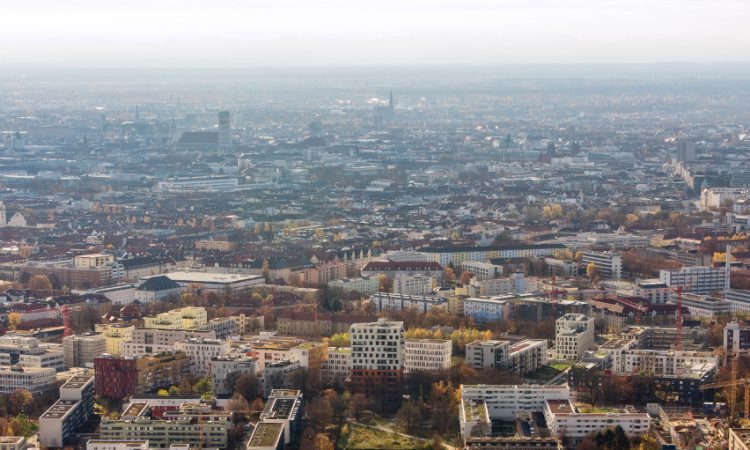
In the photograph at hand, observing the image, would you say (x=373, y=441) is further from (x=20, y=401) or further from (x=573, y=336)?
(x=573, y=336)

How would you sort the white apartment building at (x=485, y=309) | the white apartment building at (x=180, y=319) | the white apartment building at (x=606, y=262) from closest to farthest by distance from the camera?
1. the white apartment building at (x=180, y=319)
2. the white apartment building at (x=485, y=309)
3. the white apartment building at (x=606, y=262)

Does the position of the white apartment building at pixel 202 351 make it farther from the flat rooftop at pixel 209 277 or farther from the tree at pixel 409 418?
the flat rooftop at pixel 209 277

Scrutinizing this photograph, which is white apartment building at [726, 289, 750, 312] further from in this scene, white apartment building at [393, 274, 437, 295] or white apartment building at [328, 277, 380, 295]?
white apartment building at [328, 277, 380, 295]

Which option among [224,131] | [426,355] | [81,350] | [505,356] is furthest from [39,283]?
[224,131]

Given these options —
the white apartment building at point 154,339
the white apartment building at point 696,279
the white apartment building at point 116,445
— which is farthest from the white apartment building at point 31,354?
the white apartment building at point 696,279

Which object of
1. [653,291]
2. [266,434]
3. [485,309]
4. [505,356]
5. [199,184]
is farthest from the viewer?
[199,184]

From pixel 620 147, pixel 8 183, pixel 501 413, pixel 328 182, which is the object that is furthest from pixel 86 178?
pixel 501 413
